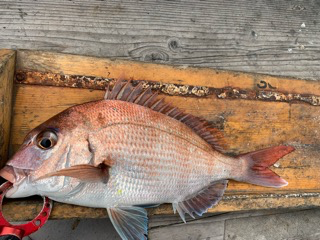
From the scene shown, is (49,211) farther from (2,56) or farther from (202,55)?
(202,55)

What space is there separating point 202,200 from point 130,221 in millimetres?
410

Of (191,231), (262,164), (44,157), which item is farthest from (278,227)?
(44,157)

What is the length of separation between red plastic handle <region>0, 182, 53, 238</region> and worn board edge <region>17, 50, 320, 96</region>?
2.07 ft

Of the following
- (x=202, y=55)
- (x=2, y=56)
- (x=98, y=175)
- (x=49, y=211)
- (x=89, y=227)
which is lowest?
(x=89, y=227)

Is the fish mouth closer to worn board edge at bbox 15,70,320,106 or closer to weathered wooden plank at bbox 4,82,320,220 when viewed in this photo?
weathered wooden plank at bbox 4,82,320,220

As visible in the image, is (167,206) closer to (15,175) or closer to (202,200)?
(202,200)

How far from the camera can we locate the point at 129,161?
136 centimetres

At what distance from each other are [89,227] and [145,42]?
138 centimetres

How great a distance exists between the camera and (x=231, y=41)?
7.22ft

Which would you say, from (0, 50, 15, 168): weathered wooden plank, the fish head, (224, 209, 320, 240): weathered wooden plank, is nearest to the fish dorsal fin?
the fish head

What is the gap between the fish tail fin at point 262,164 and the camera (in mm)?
1621

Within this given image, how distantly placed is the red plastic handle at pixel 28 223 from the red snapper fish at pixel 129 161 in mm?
49

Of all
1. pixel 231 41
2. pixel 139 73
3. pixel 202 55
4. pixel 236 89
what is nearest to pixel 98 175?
pixel 139 73

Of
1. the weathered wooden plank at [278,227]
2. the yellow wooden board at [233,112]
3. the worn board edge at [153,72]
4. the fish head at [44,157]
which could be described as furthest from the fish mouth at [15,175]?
the weathered wooden plank at [278,227]
